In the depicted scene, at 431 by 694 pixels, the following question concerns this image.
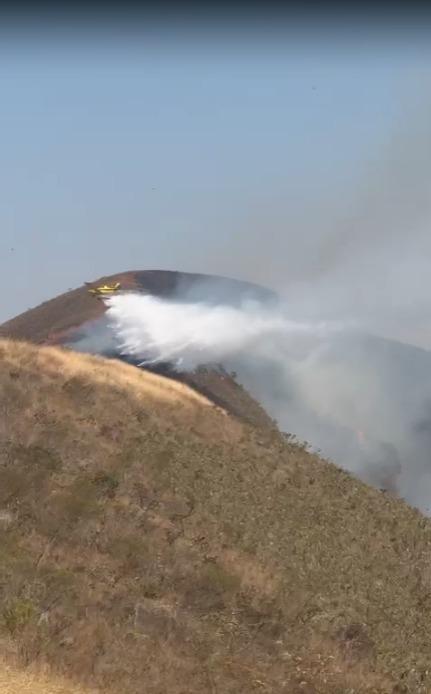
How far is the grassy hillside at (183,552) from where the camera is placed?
12.5 metres

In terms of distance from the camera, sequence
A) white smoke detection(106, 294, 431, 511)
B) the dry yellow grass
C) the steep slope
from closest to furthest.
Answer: the dry yellow grass → the steep slope → white smoke detection(106, 294, 431, 511)

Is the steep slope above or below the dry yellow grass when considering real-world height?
above

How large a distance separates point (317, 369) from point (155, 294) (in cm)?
1729

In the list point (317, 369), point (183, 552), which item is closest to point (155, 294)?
point (317, 369)

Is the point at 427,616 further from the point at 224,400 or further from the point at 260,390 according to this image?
the point at 260,390

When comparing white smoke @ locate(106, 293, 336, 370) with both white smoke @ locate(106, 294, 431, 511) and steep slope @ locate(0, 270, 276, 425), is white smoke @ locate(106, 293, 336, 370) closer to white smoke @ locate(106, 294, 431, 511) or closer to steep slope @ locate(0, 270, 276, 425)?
white smoke @ locate(106, 294, 431, 511)

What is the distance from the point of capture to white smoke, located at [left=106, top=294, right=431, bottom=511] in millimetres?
41625

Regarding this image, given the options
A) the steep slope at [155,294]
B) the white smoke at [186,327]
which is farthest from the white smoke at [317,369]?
the steep slope at [155,294]

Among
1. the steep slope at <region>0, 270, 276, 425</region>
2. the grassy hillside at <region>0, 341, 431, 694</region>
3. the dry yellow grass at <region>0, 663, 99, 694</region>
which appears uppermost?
the steep slope at <region>0, 270, 276, 425</region>

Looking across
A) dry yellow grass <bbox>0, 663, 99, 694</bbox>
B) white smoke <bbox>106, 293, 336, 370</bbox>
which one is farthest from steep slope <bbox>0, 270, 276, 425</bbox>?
dry yellow grass <bbox>0, 663, 99, 694</bbox>

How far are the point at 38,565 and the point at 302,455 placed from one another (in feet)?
52.9

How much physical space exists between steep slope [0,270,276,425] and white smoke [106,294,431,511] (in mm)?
2220

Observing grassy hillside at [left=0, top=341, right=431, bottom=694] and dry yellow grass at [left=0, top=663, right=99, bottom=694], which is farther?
grassy hillside at [left=0, top=341, right=431, bottom=694]

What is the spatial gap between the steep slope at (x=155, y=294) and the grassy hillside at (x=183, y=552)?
9439 mm
